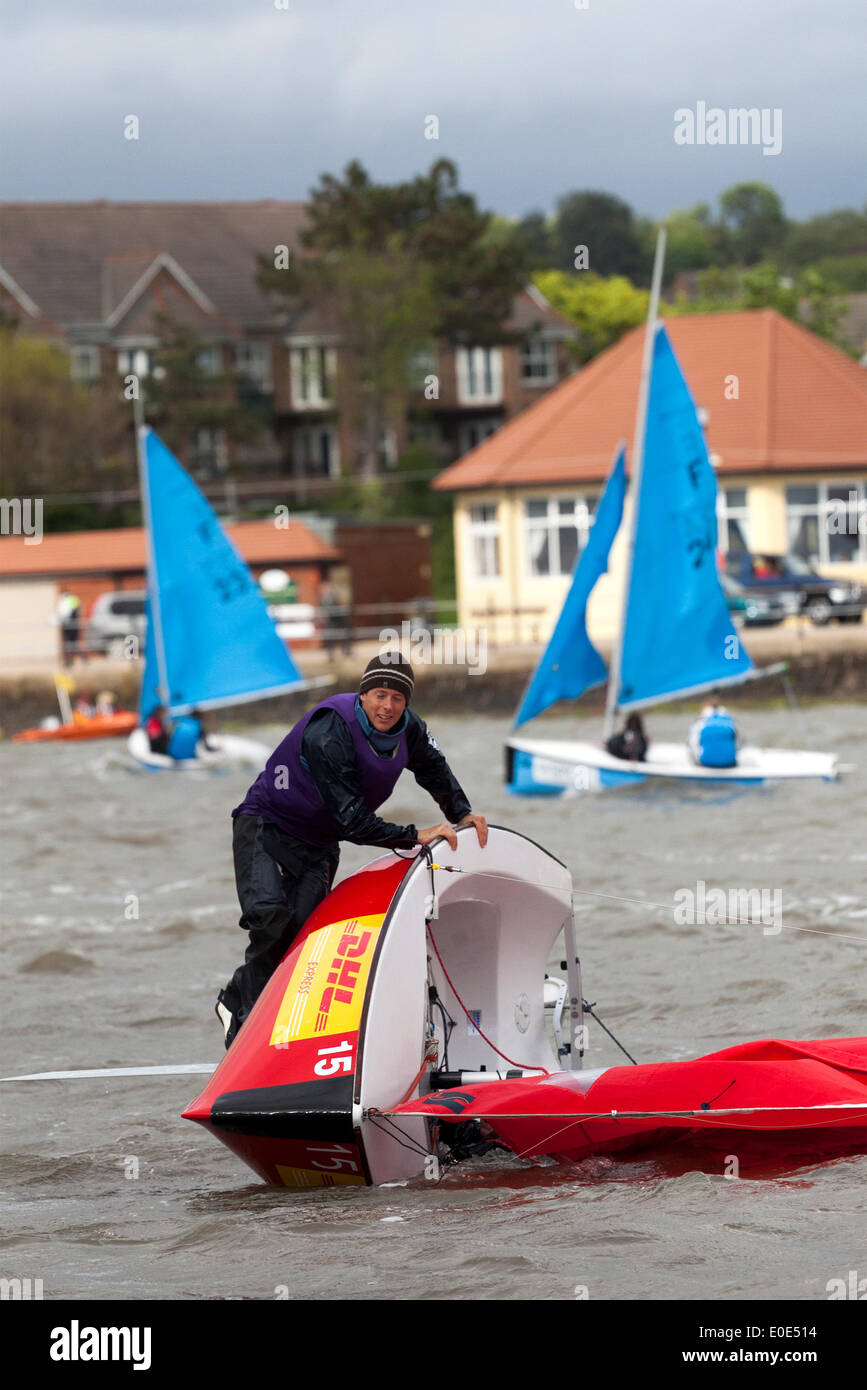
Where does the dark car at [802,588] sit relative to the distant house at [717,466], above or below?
below

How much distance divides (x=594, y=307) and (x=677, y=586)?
48.8 m

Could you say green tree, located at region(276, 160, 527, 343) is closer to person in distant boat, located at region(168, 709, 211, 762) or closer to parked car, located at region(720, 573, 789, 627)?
parked car, located at region(720, 573, 789, 627)

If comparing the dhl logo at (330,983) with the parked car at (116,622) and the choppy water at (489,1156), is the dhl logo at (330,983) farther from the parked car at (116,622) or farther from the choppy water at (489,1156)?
the parked car at (116,622)

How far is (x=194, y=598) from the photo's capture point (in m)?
26.1

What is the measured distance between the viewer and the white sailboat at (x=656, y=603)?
69.2ft

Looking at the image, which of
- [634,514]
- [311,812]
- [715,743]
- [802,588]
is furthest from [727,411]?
[311,812]

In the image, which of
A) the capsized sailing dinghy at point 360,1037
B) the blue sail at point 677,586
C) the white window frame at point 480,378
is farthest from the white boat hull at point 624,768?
the white window frame at point 480,378

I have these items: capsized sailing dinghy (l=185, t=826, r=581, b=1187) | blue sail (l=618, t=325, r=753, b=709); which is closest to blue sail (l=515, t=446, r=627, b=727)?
blue sail (l=618, t=325, r=753, b=709)

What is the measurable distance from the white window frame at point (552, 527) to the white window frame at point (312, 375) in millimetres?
16637

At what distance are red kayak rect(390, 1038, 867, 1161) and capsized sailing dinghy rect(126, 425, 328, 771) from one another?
19.2m

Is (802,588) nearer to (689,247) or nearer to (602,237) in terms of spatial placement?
(602,237)
